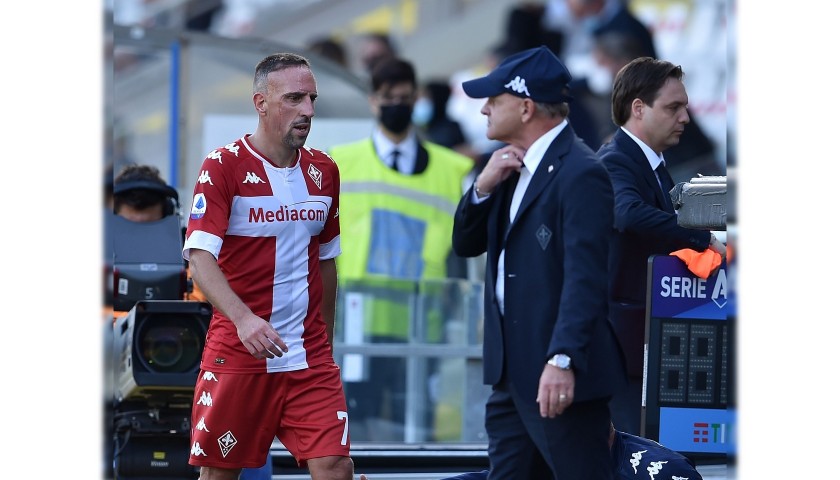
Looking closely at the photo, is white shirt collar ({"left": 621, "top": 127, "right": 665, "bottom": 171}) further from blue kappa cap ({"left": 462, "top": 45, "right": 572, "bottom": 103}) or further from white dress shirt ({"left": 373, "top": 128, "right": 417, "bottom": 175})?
white dress shirt ({"left": 373, "top": 128, "right": 417, "bottom": 175})

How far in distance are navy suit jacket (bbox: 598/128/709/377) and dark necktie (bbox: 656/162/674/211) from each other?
28 millimetres

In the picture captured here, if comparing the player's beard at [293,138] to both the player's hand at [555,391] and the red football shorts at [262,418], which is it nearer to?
the red football shorts at [262,418]

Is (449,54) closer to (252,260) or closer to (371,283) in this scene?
(371,283)

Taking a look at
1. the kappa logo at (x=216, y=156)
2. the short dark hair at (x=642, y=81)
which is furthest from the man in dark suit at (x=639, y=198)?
the kappa logo at (x=216, y=156)

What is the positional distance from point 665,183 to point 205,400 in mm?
2112

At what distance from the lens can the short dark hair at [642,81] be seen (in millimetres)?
6250

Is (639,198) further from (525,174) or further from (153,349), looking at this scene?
(153,349)

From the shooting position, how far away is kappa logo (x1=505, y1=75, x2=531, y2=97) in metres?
→ 4.77

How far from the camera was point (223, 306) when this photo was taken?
513cm

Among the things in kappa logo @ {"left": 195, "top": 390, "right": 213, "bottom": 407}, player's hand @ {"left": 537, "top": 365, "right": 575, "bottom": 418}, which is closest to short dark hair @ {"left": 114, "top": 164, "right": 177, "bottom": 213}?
kappa logo @ {"left": 195, "top": 390, "right": 213, "bottom": 407}

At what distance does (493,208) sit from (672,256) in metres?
1.57

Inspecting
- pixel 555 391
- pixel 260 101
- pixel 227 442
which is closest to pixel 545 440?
pixel 555 391

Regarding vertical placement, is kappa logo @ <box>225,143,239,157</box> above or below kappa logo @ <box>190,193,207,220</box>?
above

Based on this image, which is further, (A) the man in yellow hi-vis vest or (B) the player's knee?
(A) the man in yellow hi-vis vest
